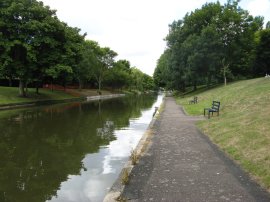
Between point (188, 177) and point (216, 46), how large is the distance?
44491 millimetres

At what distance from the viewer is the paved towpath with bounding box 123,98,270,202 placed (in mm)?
6734

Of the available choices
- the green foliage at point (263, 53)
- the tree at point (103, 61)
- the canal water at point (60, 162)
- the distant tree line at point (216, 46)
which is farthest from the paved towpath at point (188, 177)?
the tree at point (103, 61)

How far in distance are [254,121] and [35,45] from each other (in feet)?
109

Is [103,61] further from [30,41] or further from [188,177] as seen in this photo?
[188,177]

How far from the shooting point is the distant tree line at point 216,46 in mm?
49281

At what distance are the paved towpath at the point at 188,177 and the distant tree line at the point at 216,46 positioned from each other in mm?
38182

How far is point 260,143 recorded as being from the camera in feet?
34.5

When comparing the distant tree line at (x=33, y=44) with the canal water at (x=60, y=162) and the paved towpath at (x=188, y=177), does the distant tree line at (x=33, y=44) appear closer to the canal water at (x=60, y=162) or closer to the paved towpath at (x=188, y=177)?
the canal water at (x=60, y=162)

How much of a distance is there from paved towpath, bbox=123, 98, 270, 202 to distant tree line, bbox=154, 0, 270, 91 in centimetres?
3818

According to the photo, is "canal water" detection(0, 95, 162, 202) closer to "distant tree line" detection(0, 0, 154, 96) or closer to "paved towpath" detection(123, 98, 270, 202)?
"paved towpath" detection(123, 98, 270, 202)

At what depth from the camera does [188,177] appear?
805cm

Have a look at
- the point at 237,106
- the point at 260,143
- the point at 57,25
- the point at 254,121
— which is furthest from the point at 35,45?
the point at 260,143

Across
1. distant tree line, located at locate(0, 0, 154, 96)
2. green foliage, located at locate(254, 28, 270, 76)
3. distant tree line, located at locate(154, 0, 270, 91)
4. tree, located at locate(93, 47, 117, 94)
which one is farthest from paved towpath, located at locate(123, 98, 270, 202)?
tree, located at locate(93, 47, 117, 94)

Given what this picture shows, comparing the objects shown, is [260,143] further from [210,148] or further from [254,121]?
[254,121]
